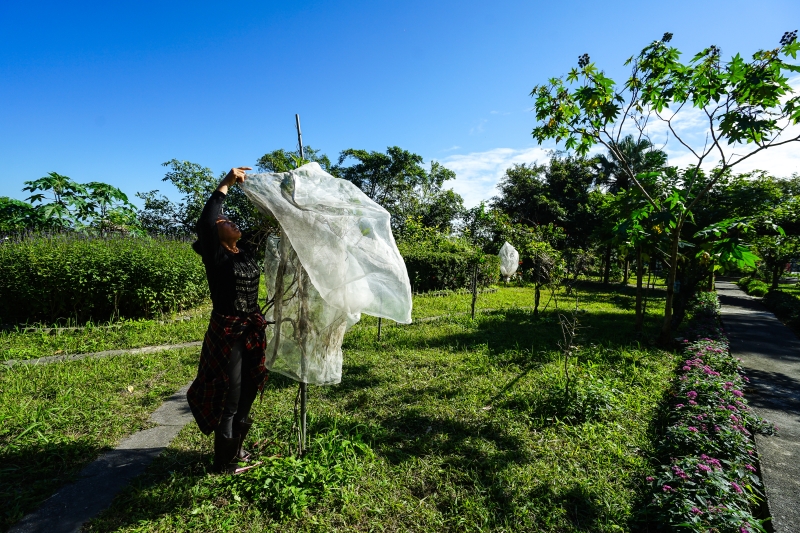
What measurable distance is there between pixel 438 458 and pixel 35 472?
264 centimetres

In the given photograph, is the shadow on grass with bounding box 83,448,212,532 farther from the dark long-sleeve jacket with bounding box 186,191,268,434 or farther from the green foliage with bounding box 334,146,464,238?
the green foliage with bounding box 334,146,464,238

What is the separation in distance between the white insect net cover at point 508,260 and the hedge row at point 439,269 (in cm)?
291

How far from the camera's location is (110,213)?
11.2 m

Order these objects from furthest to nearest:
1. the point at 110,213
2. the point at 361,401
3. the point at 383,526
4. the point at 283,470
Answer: the point at 110,213 < the point at 361,401 < the point at 283,470 < the point at 383,526

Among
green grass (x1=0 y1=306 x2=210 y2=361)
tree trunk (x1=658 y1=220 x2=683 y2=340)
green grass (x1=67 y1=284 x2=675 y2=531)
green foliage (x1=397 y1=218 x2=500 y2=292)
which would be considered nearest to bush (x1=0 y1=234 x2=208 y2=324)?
green grass (x1=0 y1=306 x2=210 y2=361)

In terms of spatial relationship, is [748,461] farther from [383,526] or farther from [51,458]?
[51,458]

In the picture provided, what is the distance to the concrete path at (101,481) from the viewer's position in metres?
2.14

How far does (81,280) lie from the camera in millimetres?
6016

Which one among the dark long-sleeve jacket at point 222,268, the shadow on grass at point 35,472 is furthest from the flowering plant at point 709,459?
the shadow on grass at point 35,472

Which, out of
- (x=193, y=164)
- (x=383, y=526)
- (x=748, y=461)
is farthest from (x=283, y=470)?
(x=193, y=164)

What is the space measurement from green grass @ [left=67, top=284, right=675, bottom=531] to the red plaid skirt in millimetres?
478

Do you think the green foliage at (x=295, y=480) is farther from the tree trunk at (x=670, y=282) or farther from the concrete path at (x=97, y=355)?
the tree trunk at (x=670, y=282)

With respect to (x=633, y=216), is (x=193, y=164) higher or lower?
higher

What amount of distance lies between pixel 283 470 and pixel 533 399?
8.02 ft
